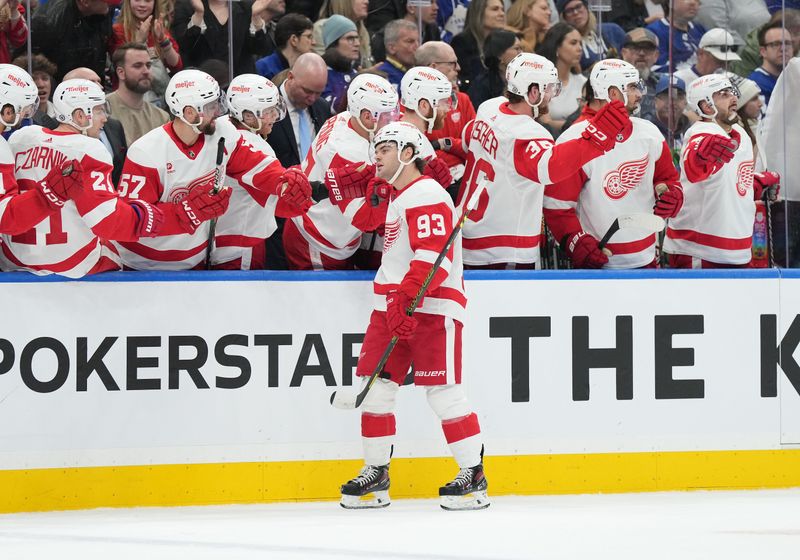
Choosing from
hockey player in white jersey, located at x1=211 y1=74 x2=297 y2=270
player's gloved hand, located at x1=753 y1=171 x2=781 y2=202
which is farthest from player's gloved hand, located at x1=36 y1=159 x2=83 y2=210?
player's gloved hand, located at x1=753 y1=171 x2=781 y2=202

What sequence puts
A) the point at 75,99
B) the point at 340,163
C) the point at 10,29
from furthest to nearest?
1. the point at 10,29
2. the point at 340,163
3. the point at 75,99

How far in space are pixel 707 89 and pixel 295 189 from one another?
177 centimetres

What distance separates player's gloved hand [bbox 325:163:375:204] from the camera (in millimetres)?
4641

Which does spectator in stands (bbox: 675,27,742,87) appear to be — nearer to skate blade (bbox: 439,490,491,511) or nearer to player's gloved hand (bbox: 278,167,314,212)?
player's gloved hand (bbox: 278,167,314,212)

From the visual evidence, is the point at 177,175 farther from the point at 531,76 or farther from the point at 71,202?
the point at 531,76

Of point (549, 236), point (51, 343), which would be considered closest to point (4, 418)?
point (51, 343)

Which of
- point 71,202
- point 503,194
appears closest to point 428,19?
point 503,194

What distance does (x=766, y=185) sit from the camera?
530cm

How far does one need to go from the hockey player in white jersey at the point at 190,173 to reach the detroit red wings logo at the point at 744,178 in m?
1.76

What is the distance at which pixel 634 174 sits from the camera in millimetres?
5047

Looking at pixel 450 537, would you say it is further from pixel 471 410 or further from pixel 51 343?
pixel 51 343

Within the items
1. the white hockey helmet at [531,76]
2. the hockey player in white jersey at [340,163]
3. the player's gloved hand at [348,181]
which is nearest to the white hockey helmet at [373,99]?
the hockey player in white jersey at [340,163]

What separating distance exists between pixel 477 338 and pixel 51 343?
58.6 inches

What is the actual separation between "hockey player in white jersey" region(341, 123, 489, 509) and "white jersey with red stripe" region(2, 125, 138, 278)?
870mm
